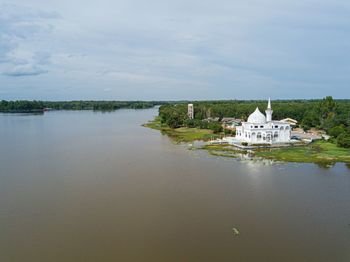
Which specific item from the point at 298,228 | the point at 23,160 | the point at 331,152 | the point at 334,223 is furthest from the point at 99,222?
the point at 331,152

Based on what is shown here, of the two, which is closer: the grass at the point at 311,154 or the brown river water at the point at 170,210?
the brown river water at the point at 170,210

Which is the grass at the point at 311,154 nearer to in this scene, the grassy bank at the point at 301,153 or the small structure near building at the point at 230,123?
the grassy bank at the point at 301,153

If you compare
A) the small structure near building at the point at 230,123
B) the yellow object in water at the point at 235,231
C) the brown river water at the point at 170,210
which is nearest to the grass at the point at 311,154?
the brown river water at the point at 170,210

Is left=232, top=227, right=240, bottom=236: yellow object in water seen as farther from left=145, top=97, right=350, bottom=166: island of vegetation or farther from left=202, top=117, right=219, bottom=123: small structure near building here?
left=202, top=117, right=219, bottom=123: small structure near building

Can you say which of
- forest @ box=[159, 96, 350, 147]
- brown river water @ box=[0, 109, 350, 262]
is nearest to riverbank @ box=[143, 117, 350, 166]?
brown river water @ box=[0, 109, 350, 262]

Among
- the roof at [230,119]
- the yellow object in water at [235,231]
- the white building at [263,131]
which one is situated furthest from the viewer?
the roof at [230,119]

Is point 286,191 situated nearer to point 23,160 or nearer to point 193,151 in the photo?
point 193,151
